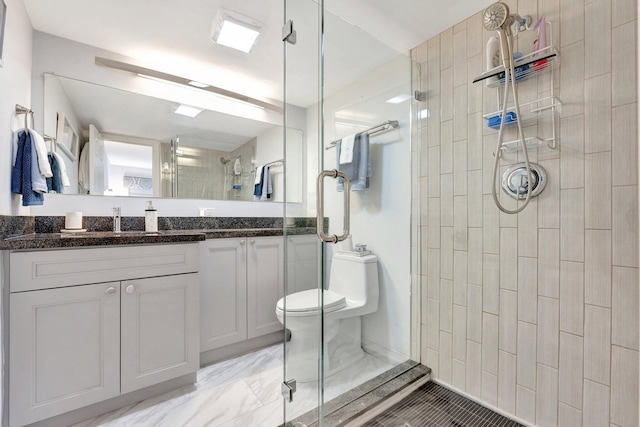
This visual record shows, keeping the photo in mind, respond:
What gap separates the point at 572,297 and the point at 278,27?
81.0 inches

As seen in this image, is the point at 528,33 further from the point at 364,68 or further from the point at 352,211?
the point at 352,211

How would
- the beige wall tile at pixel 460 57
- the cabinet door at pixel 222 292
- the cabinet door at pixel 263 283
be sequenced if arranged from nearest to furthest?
the beige wall tile at pixel 460 57
the cabinet door at pixel 222 292
the cabinet door at pixel 263 283

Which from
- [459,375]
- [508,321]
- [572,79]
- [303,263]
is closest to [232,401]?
[303,263]

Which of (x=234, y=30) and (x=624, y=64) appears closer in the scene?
(x=624, y=64)

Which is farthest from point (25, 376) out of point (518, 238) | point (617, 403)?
point (617, 403)

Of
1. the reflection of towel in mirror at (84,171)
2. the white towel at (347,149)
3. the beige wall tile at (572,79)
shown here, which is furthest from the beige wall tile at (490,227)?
the reflection of towel in mirror at (84,171)

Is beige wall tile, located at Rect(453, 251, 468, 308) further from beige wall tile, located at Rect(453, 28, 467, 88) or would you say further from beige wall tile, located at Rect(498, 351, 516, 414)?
beige wall tile, located at Rect(453, 28, 467, 88)

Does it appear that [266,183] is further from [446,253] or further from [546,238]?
[546,238]

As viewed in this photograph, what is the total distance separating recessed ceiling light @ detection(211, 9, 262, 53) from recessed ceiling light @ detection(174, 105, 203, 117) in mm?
606

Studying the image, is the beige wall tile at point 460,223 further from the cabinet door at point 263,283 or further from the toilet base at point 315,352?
the cabinet door at point 263,283

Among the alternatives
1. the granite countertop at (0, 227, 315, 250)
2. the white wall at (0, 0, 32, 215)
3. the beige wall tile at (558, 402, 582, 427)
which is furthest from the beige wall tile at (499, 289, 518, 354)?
the white wall at (0, 0, 32, 215)

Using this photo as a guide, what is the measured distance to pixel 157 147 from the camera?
2.07 meters

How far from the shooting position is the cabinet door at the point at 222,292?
1.90m

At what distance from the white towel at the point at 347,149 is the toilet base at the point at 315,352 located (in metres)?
0.87
